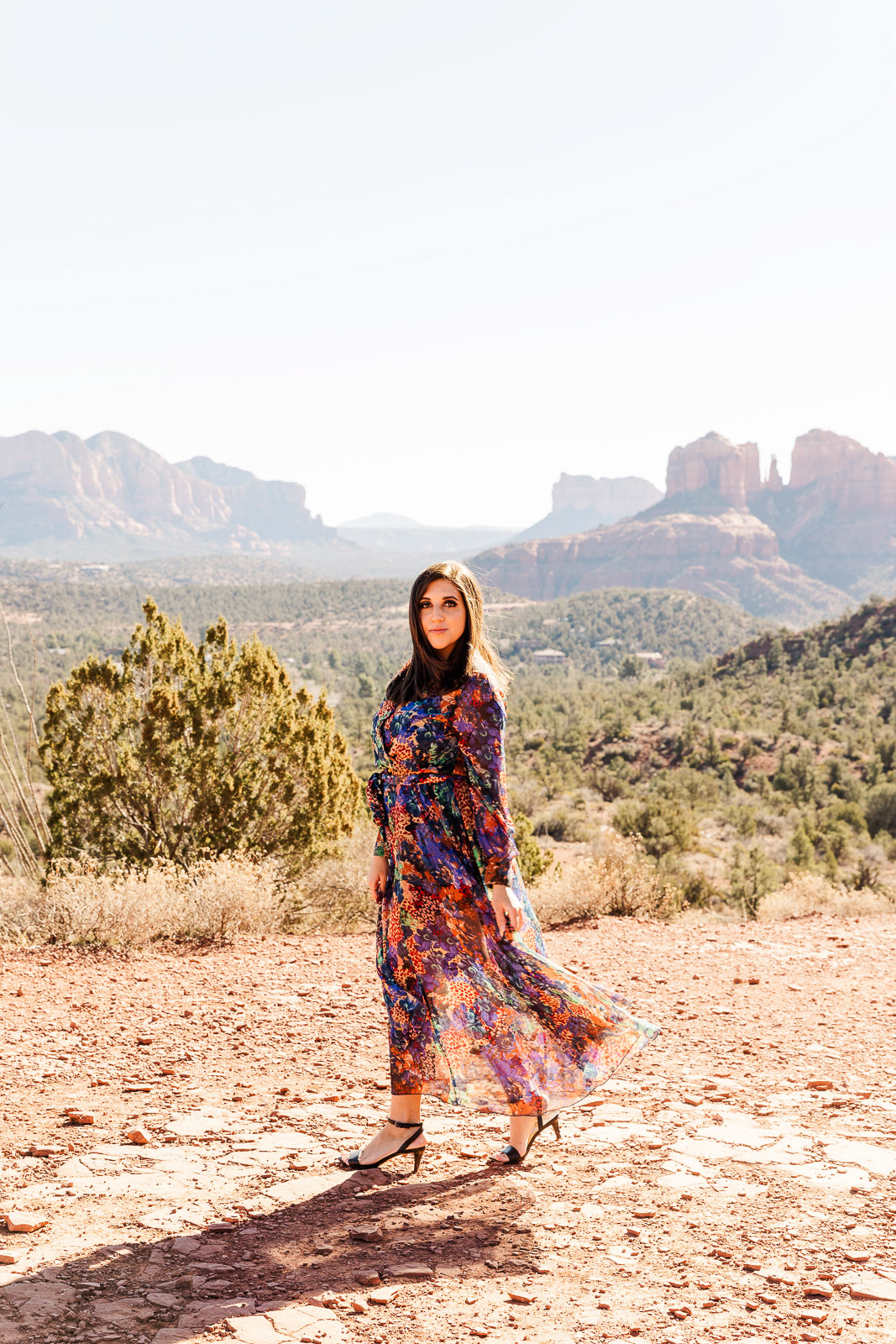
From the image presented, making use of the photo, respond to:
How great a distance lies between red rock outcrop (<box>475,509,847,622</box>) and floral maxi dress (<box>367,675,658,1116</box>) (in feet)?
355

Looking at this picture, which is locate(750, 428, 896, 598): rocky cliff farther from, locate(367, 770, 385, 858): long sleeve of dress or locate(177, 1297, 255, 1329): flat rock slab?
locate(177, 1297, 255, 1329): flat rock slab

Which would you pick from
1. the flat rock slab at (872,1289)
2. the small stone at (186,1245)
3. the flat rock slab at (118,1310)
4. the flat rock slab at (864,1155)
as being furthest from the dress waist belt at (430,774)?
the flat rock slab at (864,1155)

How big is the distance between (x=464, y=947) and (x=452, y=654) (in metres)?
0.94

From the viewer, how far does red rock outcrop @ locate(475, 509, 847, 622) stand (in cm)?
11444

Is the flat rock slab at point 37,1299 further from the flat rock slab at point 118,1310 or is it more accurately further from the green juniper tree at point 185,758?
the green juniper tree at point 185,758

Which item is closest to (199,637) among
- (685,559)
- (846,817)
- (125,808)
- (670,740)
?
(670,740)

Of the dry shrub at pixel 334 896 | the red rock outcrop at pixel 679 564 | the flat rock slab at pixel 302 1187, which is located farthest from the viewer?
the red rock outcrop at pixel 679 564

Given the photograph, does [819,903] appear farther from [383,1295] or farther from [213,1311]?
[213,1311]

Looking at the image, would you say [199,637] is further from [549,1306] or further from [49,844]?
[549,1306]

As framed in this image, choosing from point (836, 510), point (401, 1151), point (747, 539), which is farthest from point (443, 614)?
point (836, 510)

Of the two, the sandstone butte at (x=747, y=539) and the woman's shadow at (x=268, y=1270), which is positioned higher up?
the sandstone butte at (x=747, y=539)

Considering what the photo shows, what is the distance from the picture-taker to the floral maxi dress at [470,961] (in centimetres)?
298

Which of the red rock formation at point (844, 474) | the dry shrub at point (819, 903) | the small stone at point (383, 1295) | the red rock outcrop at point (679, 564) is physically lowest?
the dry shrub at point (819, 903)

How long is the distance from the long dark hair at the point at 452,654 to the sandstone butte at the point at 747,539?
110 m
